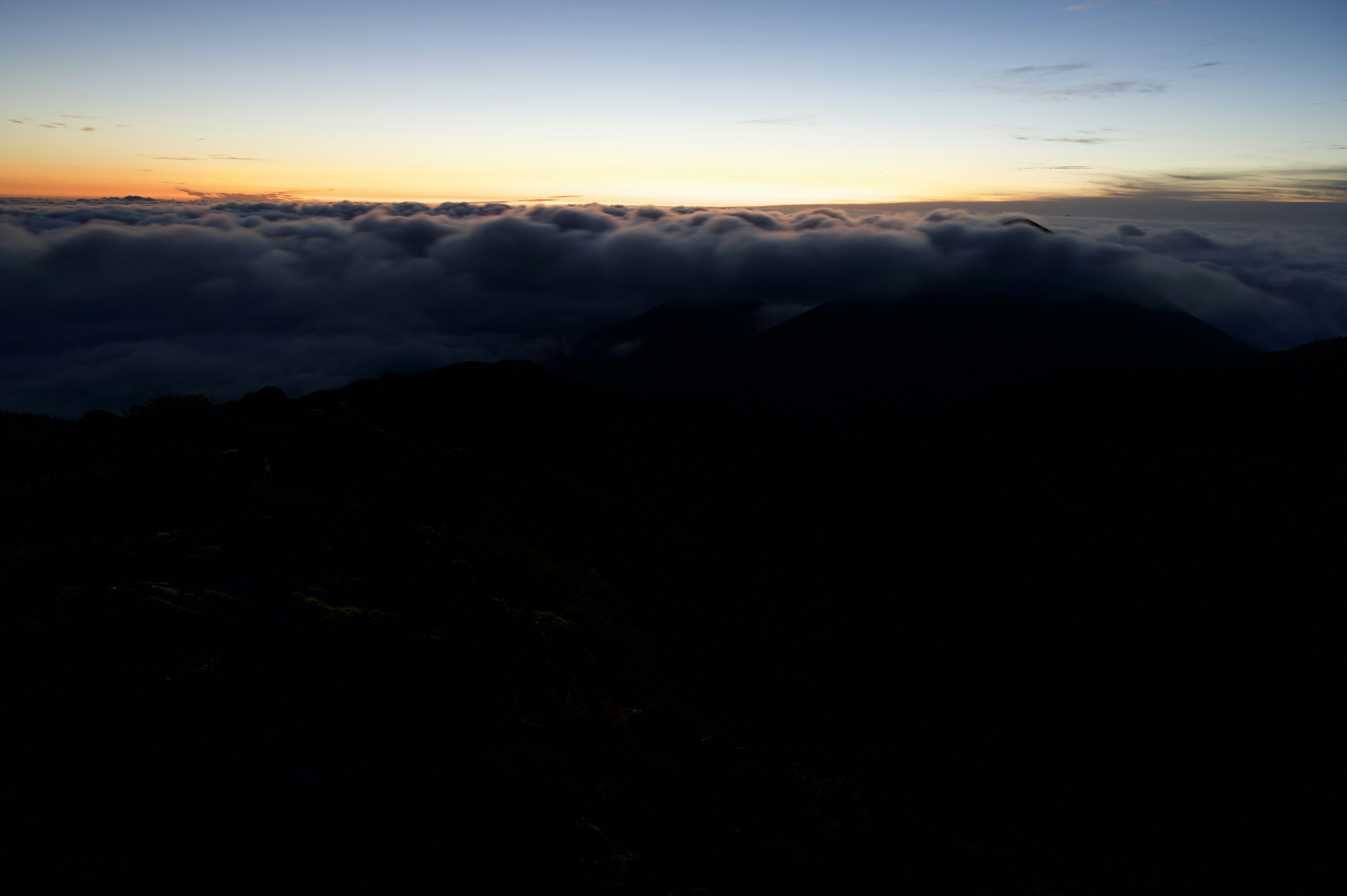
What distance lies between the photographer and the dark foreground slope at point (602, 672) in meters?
12.4

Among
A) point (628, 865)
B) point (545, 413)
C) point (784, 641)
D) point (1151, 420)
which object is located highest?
point (628, 865)

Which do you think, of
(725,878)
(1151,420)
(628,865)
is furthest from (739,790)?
(1151,420)

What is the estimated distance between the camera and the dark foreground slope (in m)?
12.4

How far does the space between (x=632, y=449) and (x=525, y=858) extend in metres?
68.7

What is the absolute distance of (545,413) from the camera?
83.0 metres

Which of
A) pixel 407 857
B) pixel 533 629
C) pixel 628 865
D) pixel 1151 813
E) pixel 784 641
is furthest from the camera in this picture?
pixel 784 641

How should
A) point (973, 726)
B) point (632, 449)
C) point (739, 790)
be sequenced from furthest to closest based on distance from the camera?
point (632, 449), point (973, 726), point (739, 790)

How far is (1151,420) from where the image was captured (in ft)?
460

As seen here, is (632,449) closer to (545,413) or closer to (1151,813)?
(545,413)

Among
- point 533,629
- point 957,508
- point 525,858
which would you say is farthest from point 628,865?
point 957,508

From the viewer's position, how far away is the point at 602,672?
2377cm

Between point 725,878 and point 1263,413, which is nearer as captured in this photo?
point 725,878

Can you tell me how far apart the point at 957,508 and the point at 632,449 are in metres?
44.5

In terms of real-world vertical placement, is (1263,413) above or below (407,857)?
below
